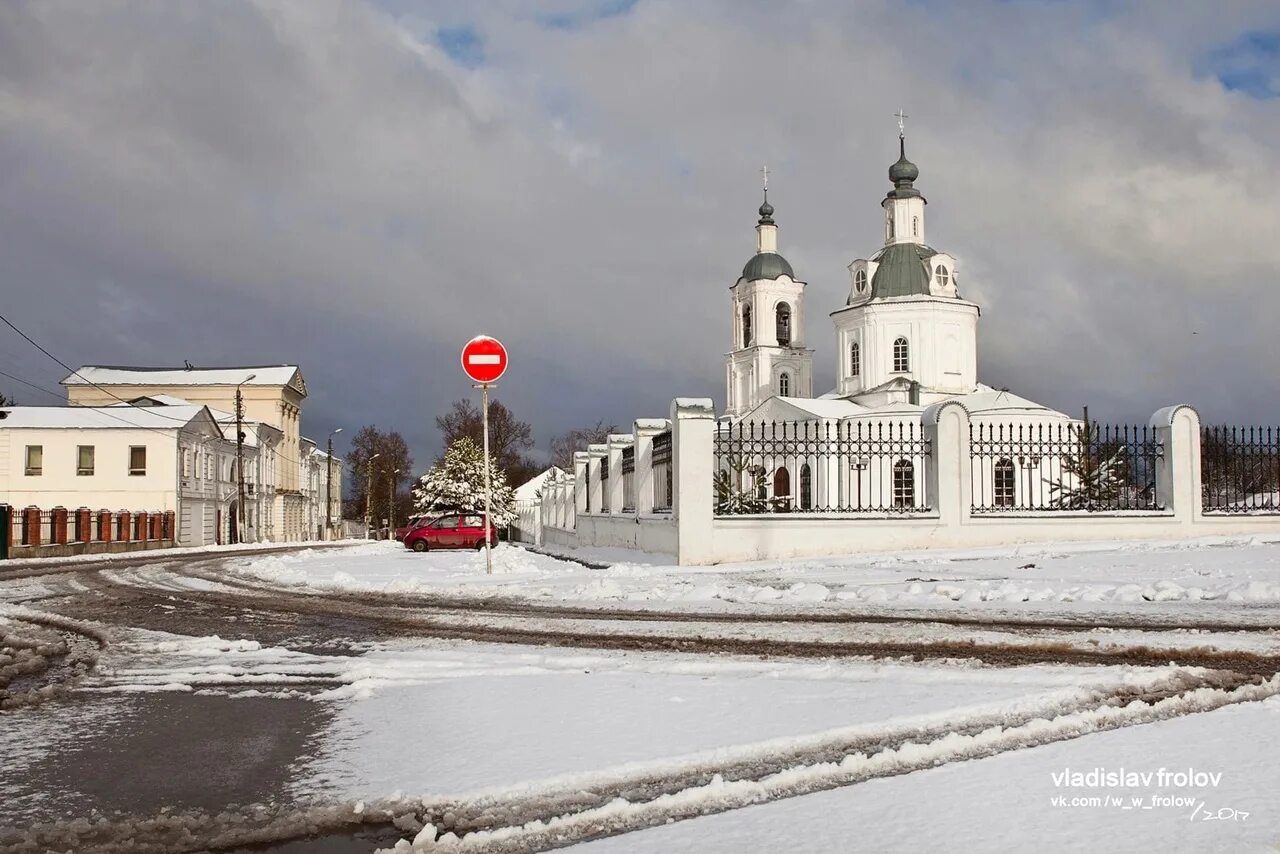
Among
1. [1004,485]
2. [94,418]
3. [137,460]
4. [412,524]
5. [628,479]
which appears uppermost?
[94,418]

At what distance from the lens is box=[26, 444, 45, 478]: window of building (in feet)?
182

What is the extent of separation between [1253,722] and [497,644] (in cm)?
507

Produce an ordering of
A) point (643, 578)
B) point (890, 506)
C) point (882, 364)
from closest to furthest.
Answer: point (643, 578)
point (890, 506)
point (882, 364)

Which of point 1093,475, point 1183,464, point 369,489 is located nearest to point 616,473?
point 1093,475

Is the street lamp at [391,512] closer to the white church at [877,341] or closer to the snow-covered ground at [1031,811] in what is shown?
the white church at [877,341]

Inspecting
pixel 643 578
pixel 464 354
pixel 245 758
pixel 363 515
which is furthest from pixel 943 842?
pixel 363 515

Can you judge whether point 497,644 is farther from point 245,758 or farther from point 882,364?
point 882,364

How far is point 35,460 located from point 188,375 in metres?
37.7

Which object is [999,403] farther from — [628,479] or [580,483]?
[628,479]

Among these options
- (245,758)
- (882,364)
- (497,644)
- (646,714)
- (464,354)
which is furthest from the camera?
(882,364)

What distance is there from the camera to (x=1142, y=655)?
22.7 feet

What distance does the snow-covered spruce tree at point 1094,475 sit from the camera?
19953 millimetres

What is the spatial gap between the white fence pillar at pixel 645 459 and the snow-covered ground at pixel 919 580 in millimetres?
1006

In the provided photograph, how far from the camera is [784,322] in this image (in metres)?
74.9
